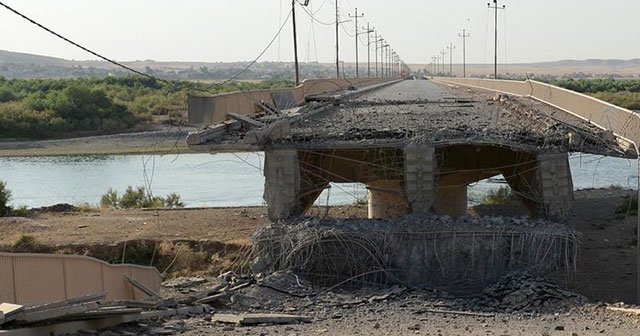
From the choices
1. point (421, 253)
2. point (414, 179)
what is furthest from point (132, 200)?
point (421, 253)

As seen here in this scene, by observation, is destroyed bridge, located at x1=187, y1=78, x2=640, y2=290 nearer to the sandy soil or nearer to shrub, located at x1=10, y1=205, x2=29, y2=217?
the sandy soil

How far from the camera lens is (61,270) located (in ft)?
47.0

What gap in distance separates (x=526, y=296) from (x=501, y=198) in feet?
75.9

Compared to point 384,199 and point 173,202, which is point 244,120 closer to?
point 384,199

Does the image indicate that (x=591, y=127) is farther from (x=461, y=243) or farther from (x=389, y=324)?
(x=389, y=324)

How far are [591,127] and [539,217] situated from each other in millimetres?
2727

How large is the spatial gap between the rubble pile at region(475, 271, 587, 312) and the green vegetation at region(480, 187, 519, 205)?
2011 cm

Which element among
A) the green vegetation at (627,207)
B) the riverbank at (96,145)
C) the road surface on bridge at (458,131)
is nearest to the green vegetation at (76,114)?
the riverbank at (96,145)

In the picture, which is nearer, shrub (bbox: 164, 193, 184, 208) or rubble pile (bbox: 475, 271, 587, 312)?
rubble pile (bbox: 475, 271, 587, 312)

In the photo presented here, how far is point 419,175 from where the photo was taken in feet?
74.5

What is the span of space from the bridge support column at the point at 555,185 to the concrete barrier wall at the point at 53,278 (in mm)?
9915

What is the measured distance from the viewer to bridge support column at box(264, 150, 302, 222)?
2305 centimetres

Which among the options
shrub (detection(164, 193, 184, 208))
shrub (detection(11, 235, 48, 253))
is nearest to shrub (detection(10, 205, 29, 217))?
shrub (detection(164, 193, 184, 208))

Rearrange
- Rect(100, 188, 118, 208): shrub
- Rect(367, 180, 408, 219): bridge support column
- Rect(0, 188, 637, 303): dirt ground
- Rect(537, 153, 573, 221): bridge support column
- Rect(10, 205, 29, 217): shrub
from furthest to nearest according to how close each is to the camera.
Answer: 1. Rect(100, 188, 118, 208): shrub
2. Rect(10, 205, 29, 217): shrub
3. Rect(367, 180, 408, 219): bridge support column
4. Rect(537, 153, 573, 221): bridge support column
5. Rect(0, 188, 637, 303): dirt ground
